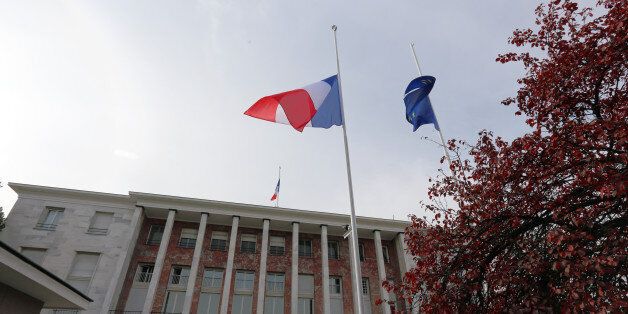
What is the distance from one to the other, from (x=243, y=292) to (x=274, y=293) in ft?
8.01

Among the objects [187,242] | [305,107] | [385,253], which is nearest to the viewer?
[305,107]

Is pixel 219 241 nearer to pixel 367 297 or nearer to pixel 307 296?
pixel 307 296

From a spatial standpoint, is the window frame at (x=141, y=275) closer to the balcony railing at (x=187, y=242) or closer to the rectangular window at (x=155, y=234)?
the rectangular window at (x=155, y=234)

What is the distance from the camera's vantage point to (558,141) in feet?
24.2

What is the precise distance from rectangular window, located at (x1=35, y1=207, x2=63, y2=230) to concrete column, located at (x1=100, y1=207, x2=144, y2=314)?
5.63 metres

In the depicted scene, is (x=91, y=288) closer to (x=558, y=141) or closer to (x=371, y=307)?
(x=371, y=307)

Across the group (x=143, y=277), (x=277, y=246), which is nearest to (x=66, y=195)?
(x=143, y=277)

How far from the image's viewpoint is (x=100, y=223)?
3039 cm

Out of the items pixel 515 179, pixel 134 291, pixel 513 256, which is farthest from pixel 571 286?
pixel 134 291

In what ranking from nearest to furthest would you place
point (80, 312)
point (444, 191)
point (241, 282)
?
1. point (444, 191)
2. point (80, 312)
3. point (241, 282)

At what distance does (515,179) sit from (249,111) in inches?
281

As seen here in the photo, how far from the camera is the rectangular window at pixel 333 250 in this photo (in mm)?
33812

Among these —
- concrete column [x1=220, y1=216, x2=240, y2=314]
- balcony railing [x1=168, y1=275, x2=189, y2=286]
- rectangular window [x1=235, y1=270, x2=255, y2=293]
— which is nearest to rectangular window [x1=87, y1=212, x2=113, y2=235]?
balcony railing [x1=168, y1=275, x2=189, y2=286]

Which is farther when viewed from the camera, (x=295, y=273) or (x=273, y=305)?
(x=295, y=273)
